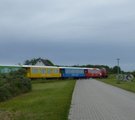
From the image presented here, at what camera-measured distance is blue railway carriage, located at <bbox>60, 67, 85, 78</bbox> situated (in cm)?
9120

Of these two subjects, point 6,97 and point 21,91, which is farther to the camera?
point 21,91

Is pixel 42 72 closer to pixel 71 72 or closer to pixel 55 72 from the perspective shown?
pixel 55 72

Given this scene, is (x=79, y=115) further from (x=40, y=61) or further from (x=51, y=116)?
(x=40, y=61)

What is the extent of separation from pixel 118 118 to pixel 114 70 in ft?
525

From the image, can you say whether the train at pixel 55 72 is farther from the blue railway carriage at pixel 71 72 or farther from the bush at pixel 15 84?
the bush at pixel 15 84

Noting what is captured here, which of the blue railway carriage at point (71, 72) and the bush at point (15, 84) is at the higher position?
the blue railway carriage at point (71, 72)

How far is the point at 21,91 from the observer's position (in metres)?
40.5

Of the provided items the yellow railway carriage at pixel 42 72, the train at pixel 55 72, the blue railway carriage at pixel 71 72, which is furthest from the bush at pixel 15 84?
the blue railway carriage at pixel 71 72

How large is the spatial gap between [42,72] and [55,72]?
276 inches

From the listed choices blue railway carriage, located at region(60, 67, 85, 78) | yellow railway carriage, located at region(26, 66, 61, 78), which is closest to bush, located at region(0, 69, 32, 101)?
yellow railway carriage, located at region(26, 66, 61, 78)

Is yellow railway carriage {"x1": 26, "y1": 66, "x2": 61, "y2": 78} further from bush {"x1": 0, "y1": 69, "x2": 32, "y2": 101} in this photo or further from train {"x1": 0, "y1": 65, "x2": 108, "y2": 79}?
bush {"x1": 0, "y1": 69, "x2": 32, "y2": 101}

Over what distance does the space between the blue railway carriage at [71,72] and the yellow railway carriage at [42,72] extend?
329 cm

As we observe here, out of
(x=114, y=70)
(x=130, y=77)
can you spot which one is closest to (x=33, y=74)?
(x=130, y=77)

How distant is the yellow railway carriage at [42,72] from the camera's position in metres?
73.6
